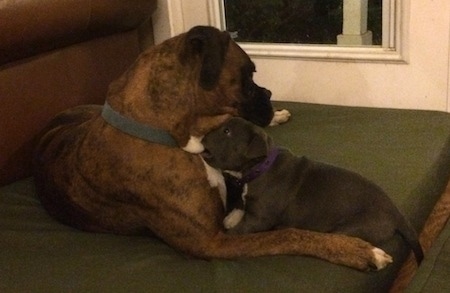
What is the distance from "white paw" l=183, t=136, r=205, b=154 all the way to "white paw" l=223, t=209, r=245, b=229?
0.20 metres

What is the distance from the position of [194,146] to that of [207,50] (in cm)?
28

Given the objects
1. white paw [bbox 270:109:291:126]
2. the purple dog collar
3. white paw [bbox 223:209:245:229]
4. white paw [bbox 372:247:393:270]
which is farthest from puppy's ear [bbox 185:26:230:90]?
white paw [bbox 270:109:291:126]

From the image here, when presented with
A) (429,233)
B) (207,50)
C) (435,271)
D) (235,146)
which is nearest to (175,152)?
(235,146)

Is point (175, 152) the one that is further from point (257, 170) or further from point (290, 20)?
point (290, 20)

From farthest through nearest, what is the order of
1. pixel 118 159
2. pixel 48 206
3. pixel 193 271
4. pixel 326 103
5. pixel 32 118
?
1. pixel 326 103
2. pixel 32 118
3. pixel 48 206
4. pixel 118 159
5. pixel 193 271

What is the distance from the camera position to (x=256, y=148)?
66.4 inches

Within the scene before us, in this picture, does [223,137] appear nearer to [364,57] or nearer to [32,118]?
[32,118]

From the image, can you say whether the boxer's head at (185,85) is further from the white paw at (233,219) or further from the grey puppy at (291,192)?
the white paw at (233,219)

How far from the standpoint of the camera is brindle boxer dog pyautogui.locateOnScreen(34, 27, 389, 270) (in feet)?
5.25

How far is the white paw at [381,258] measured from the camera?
1.50m

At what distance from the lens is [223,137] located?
1.70 m

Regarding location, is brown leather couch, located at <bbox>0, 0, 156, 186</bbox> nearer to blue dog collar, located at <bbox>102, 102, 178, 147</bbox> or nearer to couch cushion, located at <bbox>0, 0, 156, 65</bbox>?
couch cushion, located at <bbox>0, 0, 156, 65</bbox>

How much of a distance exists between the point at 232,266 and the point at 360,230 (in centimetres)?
35

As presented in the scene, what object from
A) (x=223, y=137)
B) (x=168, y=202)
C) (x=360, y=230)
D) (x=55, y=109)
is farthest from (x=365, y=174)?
(x=55, y=109)
